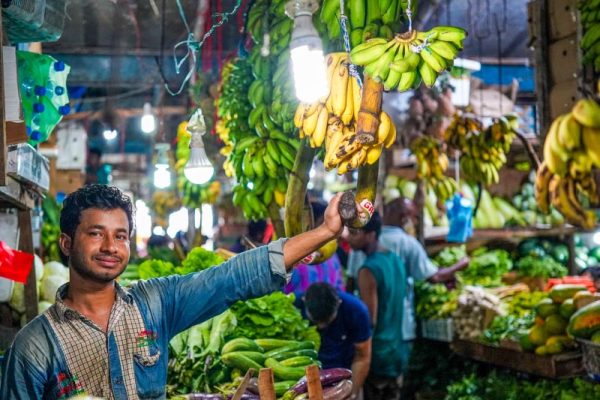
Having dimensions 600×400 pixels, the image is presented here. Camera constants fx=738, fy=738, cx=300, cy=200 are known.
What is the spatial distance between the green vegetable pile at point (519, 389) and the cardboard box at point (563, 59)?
1.98 meters

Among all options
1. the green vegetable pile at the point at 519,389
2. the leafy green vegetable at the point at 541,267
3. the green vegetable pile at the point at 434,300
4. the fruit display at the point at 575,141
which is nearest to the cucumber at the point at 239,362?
the fruit display at the point at 575,141

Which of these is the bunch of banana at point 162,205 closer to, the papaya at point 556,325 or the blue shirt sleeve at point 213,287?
the papaya at point 556,325

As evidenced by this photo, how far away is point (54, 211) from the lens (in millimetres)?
6383

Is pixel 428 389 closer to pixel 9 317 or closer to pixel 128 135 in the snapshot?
pixel 9 317

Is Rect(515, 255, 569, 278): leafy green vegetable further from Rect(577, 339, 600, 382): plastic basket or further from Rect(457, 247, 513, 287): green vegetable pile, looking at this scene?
Rect(577, 339, 600, 382): plastic basket

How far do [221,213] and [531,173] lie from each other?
628cm

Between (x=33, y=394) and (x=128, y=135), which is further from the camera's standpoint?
(x=128, y=135)

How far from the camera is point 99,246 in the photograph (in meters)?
2.34

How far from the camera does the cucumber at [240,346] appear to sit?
11.5 ft

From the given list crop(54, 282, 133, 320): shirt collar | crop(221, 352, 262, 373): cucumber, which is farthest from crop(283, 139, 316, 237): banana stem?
crop(54, 282, 133, 320): shirt collar

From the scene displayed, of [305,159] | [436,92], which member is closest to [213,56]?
[436,92]

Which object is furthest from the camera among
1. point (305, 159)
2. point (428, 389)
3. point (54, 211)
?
point (428, 389)

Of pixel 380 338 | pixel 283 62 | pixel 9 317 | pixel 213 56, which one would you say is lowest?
pixel 380 338

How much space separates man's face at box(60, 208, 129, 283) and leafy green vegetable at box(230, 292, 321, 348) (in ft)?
4.91
